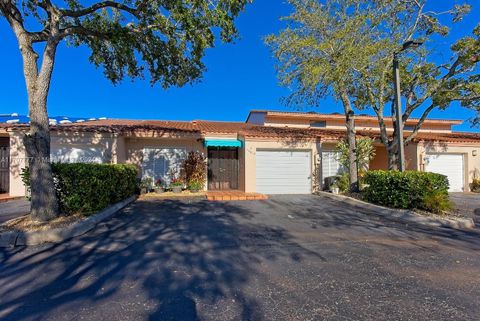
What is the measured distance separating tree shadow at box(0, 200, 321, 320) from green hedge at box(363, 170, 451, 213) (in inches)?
218

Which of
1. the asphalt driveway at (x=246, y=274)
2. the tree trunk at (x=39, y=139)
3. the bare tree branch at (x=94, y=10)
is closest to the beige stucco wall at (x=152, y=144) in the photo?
the bare tree branch at (x=94, y=10)

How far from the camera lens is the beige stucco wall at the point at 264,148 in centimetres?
1498

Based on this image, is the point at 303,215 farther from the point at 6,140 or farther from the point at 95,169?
the point at 6,140

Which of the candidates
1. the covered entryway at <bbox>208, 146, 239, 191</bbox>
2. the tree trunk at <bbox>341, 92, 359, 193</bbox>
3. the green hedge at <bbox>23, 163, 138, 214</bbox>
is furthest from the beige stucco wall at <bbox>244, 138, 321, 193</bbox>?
the green hedge at <bbox>23, 163, 138, 214</bbox>

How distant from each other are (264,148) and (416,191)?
802cm

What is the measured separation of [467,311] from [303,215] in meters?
6.20

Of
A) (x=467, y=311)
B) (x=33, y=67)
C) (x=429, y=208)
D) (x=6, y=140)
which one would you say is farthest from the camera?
(x=6, y=140)

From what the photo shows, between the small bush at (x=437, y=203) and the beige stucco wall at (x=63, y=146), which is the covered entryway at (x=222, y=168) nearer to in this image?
the beige stucco wall at (x=63, y=146)

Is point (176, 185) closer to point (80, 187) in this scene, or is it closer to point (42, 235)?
point (80, 187)

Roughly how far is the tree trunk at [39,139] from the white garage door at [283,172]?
34.2 ft

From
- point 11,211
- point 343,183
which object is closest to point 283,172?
point 343,183

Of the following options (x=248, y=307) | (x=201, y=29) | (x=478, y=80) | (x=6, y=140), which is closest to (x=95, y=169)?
(x=201, y=29)

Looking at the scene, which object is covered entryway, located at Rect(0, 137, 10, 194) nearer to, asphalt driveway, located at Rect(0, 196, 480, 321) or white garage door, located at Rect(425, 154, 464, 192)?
asphalt driveway, located at Rect(0, 196, 480, 321)

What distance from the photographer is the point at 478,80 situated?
13.3 meters
